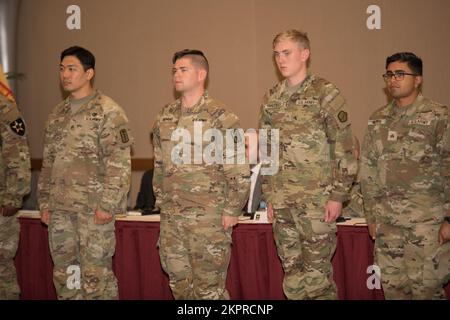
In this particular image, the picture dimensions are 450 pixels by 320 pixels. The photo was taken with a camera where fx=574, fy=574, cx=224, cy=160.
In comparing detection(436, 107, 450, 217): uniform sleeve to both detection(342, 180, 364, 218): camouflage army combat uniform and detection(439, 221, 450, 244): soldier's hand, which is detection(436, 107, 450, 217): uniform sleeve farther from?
detection(342, 180, 364, 218): camouflage army combat uniform

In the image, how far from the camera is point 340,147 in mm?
3406

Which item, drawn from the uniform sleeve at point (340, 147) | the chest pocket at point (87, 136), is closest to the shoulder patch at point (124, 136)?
the chest pocket at point (87, 136)

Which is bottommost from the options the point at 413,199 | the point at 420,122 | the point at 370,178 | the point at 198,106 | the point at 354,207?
the point at 354,207

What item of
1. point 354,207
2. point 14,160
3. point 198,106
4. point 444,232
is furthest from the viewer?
point 354,207

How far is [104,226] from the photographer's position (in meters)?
3.79

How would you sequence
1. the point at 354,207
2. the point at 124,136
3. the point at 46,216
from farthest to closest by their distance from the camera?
the point at 354,207
the point at 46,216
the point at 124,136

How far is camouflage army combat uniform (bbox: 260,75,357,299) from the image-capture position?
3.42 meters

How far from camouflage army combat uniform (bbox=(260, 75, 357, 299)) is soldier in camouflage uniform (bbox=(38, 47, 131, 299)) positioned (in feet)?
3.49

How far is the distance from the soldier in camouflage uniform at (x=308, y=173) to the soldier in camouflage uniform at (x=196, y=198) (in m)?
0.29

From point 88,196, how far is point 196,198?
0.79 meters

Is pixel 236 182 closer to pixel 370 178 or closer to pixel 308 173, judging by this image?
pixel 308 173

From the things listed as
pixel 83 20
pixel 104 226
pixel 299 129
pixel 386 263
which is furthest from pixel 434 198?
pixel 83 20

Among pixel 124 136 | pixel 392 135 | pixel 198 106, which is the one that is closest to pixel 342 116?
pixel 392 135

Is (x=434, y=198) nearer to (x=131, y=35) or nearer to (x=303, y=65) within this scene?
(x=303, y=65)
